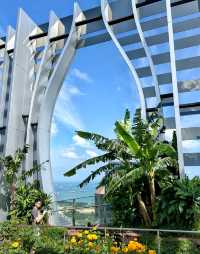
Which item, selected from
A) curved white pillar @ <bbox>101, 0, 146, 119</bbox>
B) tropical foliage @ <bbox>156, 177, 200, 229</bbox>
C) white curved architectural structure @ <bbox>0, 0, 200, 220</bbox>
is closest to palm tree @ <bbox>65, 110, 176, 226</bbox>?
tropical foliage @ <bbox>156, 177, 200, 229</bbox>

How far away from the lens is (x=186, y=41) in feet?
42.5

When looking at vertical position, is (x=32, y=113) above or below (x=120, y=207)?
above

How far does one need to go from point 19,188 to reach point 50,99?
4.08 meters

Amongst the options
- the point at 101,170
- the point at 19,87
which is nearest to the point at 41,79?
the point at 19,87

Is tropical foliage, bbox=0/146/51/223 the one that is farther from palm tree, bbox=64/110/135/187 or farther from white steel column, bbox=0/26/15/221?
palm tree, bbox=64/110/135/187

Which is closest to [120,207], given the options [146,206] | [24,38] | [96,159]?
[146,206]

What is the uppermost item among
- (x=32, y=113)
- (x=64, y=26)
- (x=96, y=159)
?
(x=64, y=26)

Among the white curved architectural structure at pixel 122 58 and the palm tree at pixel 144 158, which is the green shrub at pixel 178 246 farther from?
the white curved architectural structure at pixel 122 58

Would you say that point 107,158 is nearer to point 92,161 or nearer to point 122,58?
point 92,161

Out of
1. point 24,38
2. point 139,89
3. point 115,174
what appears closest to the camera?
point 115,174

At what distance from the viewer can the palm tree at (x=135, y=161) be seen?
9141 millimetres

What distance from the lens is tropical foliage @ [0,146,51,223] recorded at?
1293 centimetres

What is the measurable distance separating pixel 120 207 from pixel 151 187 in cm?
141

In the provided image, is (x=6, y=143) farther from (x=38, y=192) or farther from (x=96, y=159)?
(x=96, y=159)
